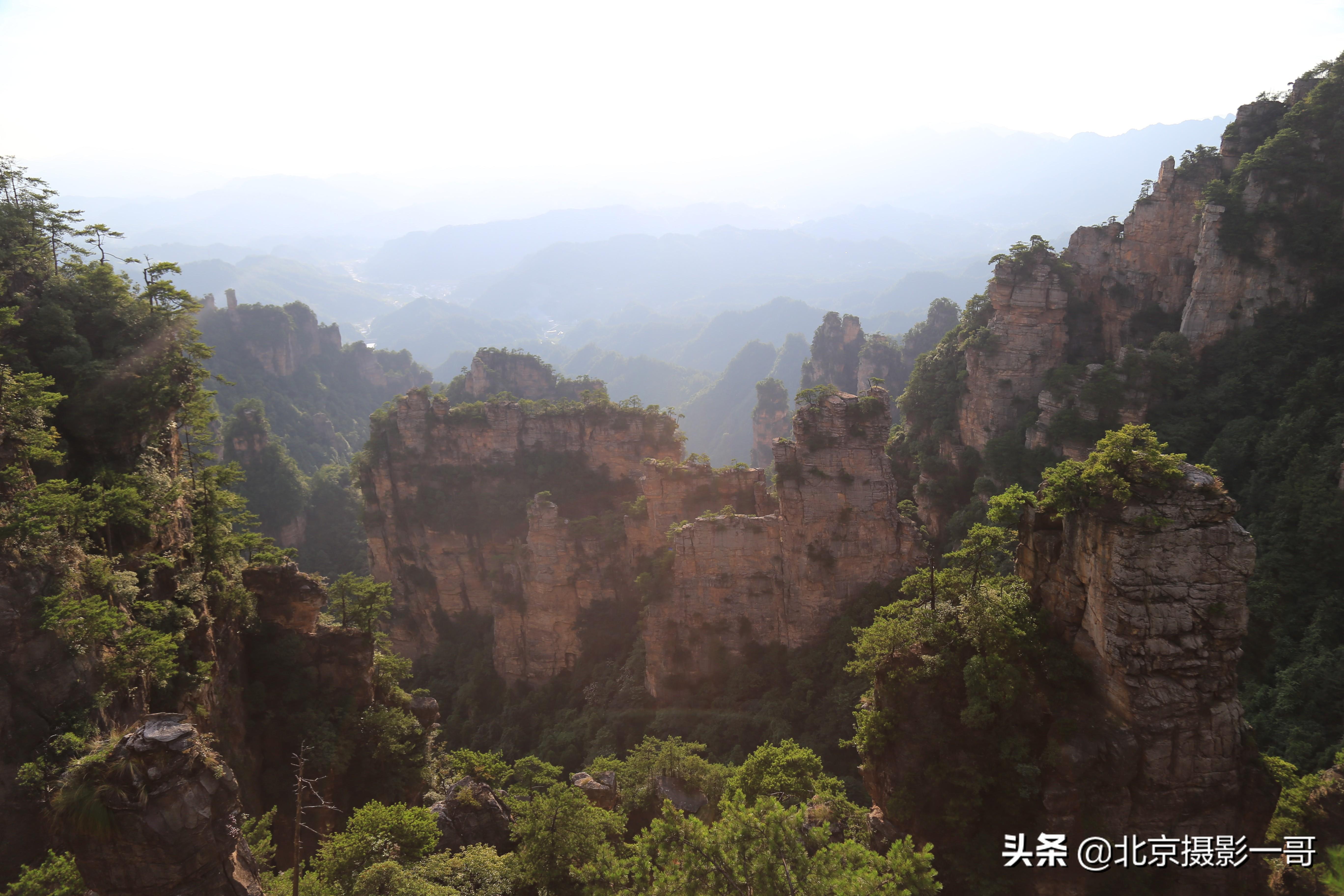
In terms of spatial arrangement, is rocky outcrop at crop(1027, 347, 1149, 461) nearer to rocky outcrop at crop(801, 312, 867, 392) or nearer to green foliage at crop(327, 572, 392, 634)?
green foliage at crop(327, 572, 392, 634)

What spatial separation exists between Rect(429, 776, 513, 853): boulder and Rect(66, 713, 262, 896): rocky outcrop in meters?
7.06

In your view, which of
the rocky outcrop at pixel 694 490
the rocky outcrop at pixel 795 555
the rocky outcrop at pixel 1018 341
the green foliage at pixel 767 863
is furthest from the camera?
the rocky outcrop at pixel 1018 341

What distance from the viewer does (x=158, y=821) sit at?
12.0 meters

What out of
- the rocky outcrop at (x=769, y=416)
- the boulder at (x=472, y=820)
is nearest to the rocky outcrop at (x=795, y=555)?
the boulder at (x=472, y=820)

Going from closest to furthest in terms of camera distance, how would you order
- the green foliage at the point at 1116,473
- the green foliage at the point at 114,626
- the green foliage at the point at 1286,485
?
the green foliage at the point at 1116,473 → the green foliage at the point at 114,626 → the green foliage at the point at 1286,485

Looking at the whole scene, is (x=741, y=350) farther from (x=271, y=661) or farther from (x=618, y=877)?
(x=618, y=877)

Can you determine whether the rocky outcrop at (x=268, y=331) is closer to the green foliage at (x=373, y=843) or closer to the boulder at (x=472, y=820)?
the boulder at (x=472, y=820)

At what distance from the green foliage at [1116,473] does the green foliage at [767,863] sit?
7.12 m

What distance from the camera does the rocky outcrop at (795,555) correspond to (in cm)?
3084

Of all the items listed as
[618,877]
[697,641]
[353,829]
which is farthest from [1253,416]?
[353,829]

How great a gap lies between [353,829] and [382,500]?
35879mm

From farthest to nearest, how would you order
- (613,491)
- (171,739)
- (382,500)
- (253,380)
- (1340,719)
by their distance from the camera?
(253,380) < (382,500) < (613,491) < (1340,719) < (171,739)

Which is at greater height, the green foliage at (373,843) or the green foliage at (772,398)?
the green foliage at (772,398)

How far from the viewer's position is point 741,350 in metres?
122
